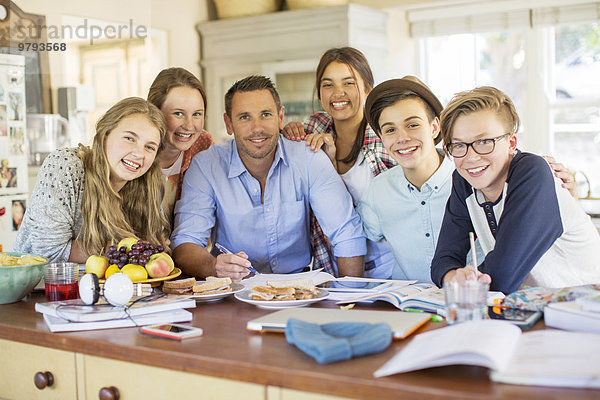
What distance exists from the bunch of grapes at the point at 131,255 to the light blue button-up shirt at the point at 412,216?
0.89 meters

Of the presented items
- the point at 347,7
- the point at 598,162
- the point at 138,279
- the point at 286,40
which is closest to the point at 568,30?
the point at 598,162

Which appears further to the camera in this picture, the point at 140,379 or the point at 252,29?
the point at 252,29

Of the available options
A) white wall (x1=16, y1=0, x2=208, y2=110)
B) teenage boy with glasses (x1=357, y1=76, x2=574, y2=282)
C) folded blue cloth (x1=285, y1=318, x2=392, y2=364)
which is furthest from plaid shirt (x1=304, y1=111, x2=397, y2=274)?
white wall (x1=16, y1=0, x2=208, y2=110)

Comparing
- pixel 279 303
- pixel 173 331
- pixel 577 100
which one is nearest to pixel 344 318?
pixel 279 303

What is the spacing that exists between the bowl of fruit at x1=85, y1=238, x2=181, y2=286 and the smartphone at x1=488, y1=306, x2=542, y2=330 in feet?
3.07

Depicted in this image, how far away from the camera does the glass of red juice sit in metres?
1.79

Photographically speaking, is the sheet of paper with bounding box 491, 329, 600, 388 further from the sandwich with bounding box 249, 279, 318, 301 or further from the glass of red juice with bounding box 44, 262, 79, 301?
the glass of red juice with bounding box 44, 262, 79, 301

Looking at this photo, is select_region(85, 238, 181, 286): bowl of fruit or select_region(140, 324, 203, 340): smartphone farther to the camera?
select_region(85, 238, 181, 286): bowl of fruit

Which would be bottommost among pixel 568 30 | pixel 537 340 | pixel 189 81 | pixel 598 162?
pixel 537 340

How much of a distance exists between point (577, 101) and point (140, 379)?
432cm

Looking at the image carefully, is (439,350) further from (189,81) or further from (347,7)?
(347,7)

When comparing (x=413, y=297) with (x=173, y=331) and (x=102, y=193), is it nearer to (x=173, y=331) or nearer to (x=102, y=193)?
(x=173, y=331)

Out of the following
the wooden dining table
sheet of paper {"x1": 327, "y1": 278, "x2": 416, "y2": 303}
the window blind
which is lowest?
the wooden dining table

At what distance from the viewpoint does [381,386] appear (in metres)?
1.08
